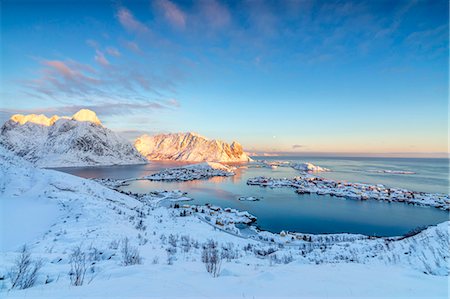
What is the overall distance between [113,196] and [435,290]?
22.8 metres

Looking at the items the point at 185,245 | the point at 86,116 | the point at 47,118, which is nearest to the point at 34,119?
the point at 47,118

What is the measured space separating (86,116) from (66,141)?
110ft

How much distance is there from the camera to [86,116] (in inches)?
5586

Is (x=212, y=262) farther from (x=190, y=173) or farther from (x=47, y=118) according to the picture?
(x=47, y=118)

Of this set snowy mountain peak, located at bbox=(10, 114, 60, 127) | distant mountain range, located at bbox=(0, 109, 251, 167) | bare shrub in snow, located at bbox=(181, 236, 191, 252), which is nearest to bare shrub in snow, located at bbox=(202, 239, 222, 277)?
bare shrub in snow, located at bbox=(181, 236, 191, 252)

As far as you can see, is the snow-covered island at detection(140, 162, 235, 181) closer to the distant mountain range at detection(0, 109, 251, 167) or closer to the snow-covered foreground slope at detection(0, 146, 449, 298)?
the snow-covered foreground slope at detection(0, 146, 449, 298)

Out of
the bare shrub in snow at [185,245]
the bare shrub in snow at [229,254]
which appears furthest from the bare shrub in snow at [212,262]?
the bare shrub in snow at [185,245]

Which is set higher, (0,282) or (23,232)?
(0,282)

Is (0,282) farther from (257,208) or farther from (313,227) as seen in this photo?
(257,208)

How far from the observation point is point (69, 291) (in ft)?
9.84

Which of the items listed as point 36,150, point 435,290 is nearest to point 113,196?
point 435,290

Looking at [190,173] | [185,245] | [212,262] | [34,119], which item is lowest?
[190,173]

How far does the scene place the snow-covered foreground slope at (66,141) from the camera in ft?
345

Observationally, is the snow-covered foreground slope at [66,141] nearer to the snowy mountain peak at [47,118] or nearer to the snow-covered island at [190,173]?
the snowy mountain peak at [47,118]
